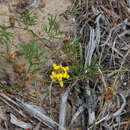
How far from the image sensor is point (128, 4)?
3.04 metres

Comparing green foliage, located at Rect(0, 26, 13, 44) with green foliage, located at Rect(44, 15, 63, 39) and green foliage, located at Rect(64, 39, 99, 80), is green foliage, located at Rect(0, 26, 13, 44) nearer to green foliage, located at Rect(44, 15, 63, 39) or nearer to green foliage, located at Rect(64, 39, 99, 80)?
green foliage, located at Rect(44, 15, 63, 39)

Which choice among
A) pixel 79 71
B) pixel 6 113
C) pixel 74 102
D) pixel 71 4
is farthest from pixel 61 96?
pixel 71 4

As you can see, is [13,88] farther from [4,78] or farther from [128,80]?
[128,80]

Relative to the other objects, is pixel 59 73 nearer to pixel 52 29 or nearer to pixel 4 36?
pixel 52 29

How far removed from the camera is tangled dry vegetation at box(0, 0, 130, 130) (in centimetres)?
217

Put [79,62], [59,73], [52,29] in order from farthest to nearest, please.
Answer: [79,62] < [52,29] < [59,73]

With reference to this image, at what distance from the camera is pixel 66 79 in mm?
2396

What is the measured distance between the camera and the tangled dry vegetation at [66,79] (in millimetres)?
2170

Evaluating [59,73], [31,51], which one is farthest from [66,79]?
[31,51]

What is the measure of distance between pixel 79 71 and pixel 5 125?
72 cm

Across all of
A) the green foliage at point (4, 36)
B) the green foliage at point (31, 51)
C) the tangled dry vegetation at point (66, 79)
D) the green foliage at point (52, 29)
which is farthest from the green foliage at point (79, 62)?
the green foliage at point (4, 36)

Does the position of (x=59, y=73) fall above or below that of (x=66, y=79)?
above

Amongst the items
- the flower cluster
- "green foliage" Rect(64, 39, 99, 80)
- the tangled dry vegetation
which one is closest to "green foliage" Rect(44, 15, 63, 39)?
the tangled dry vegetation

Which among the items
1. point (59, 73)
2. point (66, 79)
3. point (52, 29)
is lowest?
point (66, 79)
